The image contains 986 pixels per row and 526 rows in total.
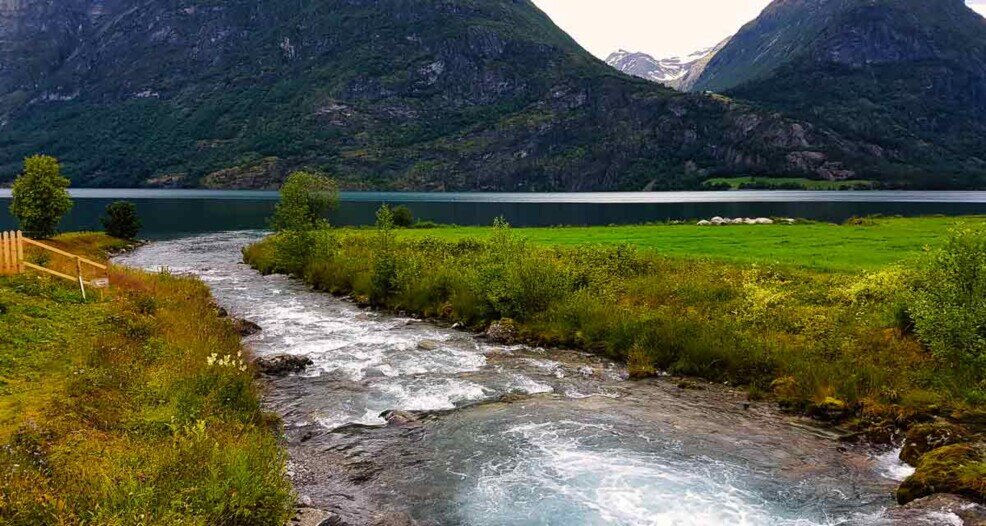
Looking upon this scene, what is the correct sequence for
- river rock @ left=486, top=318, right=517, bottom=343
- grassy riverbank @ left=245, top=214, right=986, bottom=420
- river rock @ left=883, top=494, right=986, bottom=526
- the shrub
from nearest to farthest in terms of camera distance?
river rock @ left=883, top=494, right=986, bottom=526 < the shrub < grassy riverbank @ left=245, top=214, right=986, bottom=420 < river rock @ left=486, top=318, right=517, bottom=343

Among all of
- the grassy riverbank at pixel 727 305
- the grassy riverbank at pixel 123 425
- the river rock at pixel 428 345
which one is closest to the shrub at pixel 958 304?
the grassy riverbank at pixel 727 305

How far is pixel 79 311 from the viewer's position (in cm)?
2206

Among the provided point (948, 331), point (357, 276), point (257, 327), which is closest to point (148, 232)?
point (357, 276)

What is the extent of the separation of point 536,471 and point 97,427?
10.2 meters

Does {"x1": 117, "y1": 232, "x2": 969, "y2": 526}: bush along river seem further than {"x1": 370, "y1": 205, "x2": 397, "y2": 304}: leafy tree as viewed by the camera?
No

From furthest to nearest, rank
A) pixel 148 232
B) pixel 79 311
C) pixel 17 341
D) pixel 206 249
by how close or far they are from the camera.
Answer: pixel 148 232 → pixel 206 249 → pixel 79 311 → pixel 17 341

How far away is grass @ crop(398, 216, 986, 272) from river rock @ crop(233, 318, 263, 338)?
1722 cm

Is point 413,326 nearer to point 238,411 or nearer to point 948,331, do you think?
point 238,411

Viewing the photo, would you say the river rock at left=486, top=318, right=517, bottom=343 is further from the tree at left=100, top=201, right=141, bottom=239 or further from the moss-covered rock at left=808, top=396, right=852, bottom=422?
the tree at left=100, top=201, right=141, bottom=239

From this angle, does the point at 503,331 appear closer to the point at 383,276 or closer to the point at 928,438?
the point at 383,276

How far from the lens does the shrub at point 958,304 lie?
1691cm

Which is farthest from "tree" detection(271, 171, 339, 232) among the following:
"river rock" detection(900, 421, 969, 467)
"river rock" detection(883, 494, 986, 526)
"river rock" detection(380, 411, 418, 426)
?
"river rock" detection(883, 494, 986, 526)

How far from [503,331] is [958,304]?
59.0 ft

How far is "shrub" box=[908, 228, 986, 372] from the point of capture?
55.5 feet
